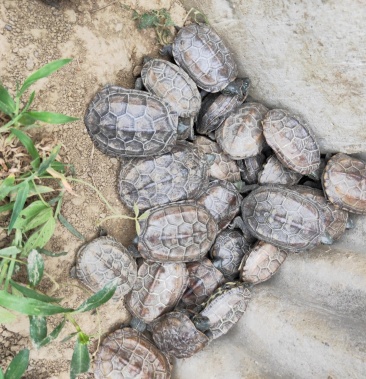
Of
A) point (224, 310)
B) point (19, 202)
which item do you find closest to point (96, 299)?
point (19, 202)

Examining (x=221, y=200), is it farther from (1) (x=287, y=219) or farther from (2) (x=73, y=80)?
(2) (x=73, y=80)

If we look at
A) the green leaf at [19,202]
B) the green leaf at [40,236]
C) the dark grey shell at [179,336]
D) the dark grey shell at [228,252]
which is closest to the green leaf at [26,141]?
the green leaf at [19,202]

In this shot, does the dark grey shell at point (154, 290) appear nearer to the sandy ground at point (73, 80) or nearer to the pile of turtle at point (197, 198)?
the pile of turtle at point (197, 198)

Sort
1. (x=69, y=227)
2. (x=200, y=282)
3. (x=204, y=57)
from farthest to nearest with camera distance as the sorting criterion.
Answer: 1. (x=200, y=282)
2. (x=204, y=57)
3. (x=69, y=227)

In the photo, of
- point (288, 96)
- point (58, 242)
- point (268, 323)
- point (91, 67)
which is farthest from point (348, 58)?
point (58, 242)

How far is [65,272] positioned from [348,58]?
2694 millimetres

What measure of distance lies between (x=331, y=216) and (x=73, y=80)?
265 centimetres

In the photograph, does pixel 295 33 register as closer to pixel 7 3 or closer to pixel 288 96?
pixel 288 96

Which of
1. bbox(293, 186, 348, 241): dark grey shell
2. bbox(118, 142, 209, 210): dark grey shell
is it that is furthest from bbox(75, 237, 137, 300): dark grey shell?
bbox(293, 186, 348, 241): dark grey shell

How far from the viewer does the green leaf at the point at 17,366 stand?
8.38 ft

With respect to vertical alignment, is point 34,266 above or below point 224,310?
above

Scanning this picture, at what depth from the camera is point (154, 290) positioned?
147 inches

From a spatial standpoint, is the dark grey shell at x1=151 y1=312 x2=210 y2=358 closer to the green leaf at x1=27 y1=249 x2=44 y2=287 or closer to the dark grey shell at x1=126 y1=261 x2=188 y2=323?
the dark grey shell at x1=126 y1=261 x2=188 y2=323

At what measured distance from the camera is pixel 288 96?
12.3ft
